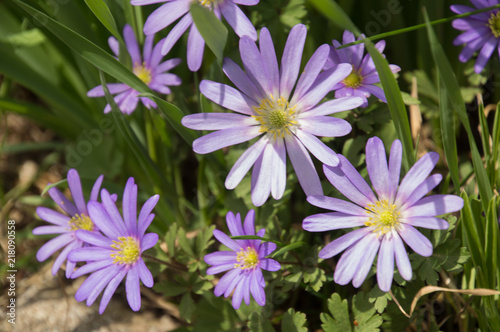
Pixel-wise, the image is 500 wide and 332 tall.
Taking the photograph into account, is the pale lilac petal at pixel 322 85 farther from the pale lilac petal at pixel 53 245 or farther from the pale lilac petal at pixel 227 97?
the pale lilac petal at pixel 53 245

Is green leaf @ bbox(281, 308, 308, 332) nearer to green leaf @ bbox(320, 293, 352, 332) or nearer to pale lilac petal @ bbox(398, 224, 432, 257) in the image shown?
green leaf @ bbox(320, 293, 352, 332)

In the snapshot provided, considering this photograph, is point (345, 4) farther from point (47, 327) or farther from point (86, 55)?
point (47, 327)

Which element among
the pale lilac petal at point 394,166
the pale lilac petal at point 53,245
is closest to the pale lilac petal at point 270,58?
the pale lilac petal at point 394,166

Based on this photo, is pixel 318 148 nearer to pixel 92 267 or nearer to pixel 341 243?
pixel 341 243

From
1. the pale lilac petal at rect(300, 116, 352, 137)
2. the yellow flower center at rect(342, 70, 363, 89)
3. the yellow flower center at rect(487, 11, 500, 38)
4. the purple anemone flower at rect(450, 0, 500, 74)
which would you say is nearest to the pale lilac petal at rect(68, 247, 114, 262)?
the pale lilac petal at rect(300, 116, 352, 137)

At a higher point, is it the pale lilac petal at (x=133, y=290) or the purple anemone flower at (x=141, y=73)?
the purple anemone flower at (x=141, y=73)

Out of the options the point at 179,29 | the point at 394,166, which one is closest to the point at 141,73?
the point at 179,29
